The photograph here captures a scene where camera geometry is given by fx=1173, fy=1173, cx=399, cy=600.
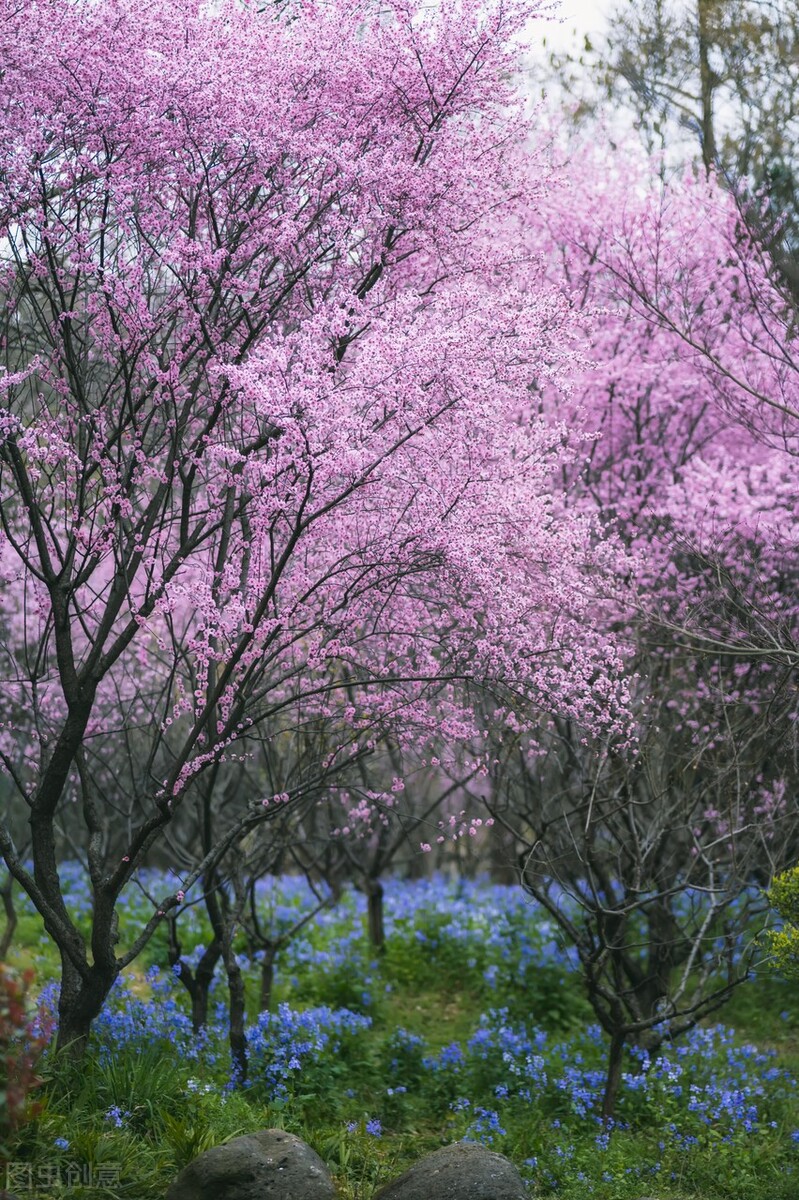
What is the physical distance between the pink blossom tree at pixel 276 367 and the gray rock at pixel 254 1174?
58.1 inches

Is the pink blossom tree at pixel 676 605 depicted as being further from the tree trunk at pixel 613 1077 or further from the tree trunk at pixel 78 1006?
the tree trunk at pixel 78 1006

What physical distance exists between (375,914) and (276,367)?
8059 mm

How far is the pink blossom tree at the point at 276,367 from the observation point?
6.86m

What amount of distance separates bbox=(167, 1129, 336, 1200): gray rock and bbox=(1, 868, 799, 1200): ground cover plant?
1.44ft

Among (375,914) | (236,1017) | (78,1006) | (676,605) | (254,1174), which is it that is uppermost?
(676,605)

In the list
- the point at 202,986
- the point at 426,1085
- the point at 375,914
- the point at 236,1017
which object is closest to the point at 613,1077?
the point at 426,1085

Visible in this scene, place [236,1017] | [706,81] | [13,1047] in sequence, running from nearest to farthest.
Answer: [13,1047]
[236,1017]
[706,81]

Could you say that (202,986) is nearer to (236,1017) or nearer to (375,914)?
(236,1017)

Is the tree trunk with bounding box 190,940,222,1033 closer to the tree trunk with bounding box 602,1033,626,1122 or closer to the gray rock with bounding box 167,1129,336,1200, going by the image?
the gray rock with bounding box 167,1129,336,1200

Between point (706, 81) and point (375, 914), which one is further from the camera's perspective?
point (375, 914)

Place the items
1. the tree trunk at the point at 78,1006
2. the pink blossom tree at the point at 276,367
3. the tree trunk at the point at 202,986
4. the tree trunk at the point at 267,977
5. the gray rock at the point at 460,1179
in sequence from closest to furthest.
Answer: the gray rock at the point at 460,1179
the pink blossom tree at the point at 276,367
the tree trunk at the point at 78,1006
the tree trunk at the point at 202,986
the tree trunk at the point at 267,977

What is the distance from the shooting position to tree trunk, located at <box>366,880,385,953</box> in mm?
12789

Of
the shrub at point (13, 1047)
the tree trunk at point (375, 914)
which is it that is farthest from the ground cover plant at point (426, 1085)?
the shrub at point (13, 1047)

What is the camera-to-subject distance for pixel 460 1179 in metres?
5.97
